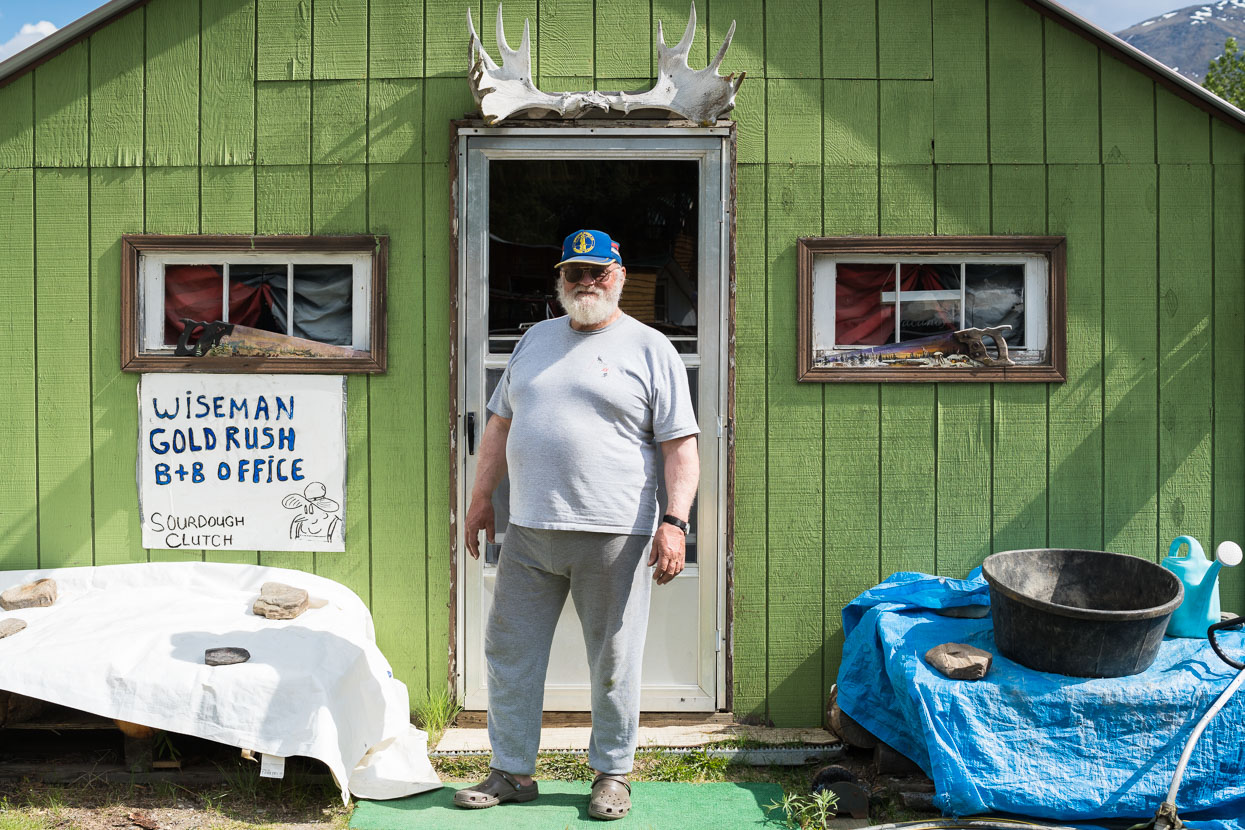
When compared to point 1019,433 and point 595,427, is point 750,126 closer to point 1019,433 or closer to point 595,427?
point 595,427

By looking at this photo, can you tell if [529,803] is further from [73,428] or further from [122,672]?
[73,428]

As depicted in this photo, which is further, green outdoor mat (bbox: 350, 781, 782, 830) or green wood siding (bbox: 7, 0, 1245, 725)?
green wood siding (bbox: 7, 0, 1245, 725)

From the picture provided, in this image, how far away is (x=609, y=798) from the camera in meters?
3.15

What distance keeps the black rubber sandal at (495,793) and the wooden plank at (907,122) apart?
9.34 feet

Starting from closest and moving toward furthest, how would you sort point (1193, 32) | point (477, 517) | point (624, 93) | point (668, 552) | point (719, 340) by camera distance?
point (668, 552) < point (477, 517) < point (624, 93) < point (719, 340) < point (1193, 32)

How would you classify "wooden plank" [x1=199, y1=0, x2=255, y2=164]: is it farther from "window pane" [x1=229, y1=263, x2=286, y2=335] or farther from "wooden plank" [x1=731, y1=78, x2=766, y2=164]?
"wooden plank" [x1=731, y1=78, x2=766, y2=164]

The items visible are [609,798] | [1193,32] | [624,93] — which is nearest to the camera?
[609,798]

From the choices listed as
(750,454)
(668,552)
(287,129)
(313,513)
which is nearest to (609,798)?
(668,552)

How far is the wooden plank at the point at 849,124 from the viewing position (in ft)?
12.8

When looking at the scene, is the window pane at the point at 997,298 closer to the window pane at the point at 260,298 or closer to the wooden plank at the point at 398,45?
the wooden plank at the point at 398,45

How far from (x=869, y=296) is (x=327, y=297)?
Result: 232cm

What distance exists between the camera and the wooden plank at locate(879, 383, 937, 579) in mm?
3936

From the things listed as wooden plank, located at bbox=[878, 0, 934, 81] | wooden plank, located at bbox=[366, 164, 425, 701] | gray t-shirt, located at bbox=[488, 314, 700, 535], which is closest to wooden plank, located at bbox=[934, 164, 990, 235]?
wooden plank, located at bbox=[878, 0, 934, 81]

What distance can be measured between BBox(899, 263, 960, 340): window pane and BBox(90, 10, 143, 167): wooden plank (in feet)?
10.8
